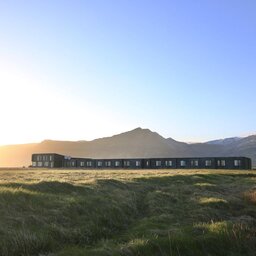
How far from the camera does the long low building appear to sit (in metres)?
116

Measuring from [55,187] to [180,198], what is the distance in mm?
9541

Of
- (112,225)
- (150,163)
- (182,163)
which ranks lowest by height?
(112,225)

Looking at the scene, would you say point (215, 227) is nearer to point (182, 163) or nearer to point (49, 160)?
point (182, 163)

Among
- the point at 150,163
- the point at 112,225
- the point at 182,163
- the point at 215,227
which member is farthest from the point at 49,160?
the point at 215,227

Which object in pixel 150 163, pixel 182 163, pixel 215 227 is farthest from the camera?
pixel 150 163

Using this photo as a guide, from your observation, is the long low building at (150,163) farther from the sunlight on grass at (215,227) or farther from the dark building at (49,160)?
the sunlight on grass at (215,227)

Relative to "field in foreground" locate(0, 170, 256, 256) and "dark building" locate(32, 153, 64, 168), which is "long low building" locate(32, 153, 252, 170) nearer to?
"dark building" locate(32, 153, 64, 168)

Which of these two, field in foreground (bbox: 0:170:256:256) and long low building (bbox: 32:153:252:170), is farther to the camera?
long low building (bbox: 32:153:252:170)

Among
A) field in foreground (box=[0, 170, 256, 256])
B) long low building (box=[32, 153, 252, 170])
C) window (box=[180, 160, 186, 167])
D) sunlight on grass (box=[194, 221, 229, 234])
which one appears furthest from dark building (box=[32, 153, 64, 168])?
sunlight on grass (box=[194, 221, 229, 234])

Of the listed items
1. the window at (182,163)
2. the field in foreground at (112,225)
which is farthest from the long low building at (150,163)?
the field in foreground at (112,225)

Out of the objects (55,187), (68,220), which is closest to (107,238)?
(68,220)

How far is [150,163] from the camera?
12794cm

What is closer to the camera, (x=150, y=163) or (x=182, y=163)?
(x=182, y=163)

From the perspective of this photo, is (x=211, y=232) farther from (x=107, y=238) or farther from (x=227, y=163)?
(x=227, y=163)
